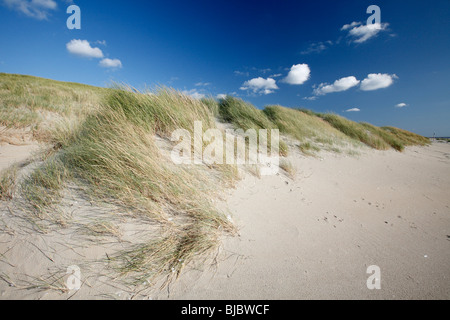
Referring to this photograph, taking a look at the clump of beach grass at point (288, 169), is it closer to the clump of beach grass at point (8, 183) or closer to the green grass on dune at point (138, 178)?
the green grass on dune at point (138, 178)

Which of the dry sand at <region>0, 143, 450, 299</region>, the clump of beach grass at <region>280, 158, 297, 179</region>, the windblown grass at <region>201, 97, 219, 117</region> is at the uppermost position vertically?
the windblown grass at <region>201, 97, 219, 117</region>

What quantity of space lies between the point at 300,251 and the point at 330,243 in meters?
0.44

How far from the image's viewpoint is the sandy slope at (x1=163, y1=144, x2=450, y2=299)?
4.91 feet

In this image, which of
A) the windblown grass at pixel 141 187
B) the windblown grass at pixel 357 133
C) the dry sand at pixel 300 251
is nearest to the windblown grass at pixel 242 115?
the dry sand at pixel 300 251

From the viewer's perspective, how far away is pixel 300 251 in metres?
1.87

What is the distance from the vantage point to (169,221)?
1.94 m

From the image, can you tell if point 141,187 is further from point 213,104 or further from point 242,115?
point 213,104

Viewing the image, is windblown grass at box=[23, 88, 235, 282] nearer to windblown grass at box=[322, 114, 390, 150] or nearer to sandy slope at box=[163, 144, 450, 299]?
sandy slope at box=[163, 144, 450, 299]

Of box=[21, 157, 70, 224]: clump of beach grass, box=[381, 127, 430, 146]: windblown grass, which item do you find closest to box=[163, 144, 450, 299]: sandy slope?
box=[21, 157, 70, 224]: clump of beach grass

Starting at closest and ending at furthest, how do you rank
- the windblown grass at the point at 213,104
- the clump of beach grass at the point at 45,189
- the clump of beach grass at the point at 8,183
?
the clump of beach grass at the point at 45,189 < the clump of beach grass at the point at 8,183 < the windblown grass at the point at 213,104

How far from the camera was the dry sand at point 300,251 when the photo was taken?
4.82 ft
